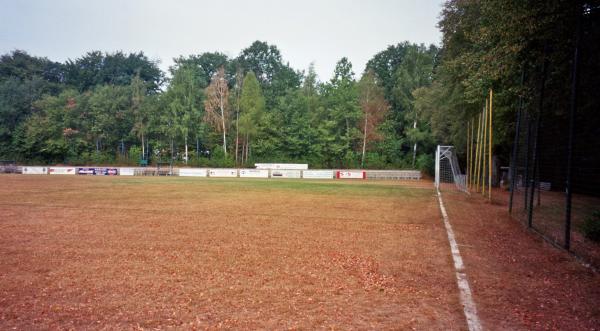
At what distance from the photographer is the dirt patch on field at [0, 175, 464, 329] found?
146 inches

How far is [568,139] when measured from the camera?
10641 mm

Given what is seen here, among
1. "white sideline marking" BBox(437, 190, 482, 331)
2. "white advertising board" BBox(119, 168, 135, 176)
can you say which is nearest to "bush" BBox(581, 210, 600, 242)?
"white sideline marking" BBox(437, 190, 482, 331)

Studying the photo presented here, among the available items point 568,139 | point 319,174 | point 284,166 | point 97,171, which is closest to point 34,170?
point 97,171

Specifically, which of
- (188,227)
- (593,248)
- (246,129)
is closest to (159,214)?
(188,227)

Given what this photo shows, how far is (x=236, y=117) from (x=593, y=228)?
48604mm

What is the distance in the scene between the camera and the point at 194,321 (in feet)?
11.8

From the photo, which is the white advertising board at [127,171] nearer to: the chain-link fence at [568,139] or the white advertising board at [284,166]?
the white advertising board at [284,166]

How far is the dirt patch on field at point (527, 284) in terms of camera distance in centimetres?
369

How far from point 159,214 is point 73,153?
53854mm

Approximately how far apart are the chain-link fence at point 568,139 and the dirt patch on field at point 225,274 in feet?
8.51

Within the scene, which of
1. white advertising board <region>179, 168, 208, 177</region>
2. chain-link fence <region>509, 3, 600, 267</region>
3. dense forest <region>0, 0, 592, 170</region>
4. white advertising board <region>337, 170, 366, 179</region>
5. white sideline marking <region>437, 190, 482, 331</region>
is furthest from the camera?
dense forest <region>0, 0, 592, 170</region>

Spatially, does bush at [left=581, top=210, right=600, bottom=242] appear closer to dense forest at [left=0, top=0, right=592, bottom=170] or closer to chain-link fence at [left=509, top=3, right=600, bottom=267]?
chain-link fence at [left=509, top=3, right=600, bottom=267]

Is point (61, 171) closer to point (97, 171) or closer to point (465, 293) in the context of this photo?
point (97, 171)

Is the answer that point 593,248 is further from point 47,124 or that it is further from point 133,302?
point 47,124
